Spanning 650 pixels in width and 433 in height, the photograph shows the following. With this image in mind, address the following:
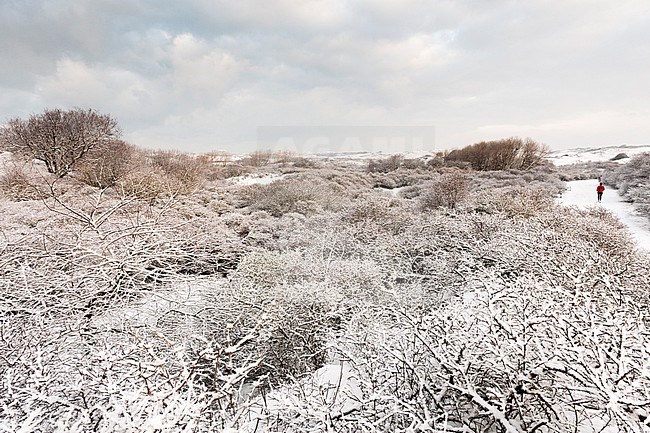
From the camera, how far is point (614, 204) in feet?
42.3

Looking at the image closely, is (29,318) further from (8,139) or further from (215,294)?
(8,139)

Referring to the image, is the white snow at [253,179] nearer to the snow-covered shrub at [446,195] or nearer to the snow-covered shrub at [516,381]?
the snow-covered shrub at [446,195]

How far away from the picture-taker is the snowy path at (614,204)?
8.93 metres

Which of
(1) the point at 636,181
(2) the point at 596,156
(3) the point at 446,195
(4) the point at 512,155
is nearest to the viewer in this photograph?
(3) the point at 446,195

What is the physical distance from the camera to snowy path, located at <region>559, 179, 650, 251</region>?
8.93 metres

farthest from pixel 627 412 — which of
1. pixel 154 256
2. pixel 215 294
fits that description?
pixel 154 256

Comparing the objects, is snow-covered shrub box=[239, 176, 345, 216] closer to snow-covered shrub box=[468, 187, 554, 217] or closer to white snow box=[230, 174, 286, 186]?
white snow box=[230, 174, 286, 186]

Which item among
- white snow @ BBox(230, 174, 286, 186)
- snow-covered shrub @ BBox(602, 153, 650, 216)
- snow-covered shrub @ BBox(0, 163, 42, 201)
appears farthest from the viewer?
white snow @ BBox(230, 174, 286, 186)

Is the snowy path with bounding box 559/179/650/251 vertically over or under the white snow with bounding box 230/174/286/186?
under

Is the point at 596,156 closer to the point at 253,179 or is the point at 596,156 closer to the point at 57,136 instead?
the point at 253,179

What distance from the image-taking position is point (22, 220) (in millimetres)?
7125

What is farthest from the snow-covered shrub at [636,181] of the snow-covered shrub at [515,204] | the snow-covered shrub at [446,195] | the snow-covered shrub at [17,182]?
the snow-covered shrub at [17,182]

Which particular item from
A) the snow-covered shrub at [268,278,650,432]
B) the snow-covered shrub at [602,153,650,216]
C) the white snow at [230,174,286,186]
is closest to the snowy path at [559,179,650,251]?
the snow-covered shrub at [602,153,650,216]

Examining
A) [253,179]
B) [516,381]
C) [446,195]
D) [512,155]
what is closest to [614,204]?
[446,195]
